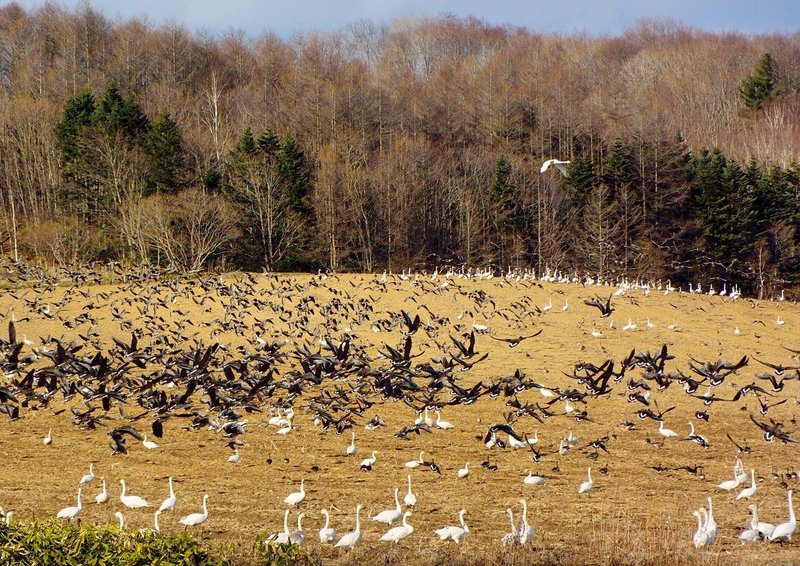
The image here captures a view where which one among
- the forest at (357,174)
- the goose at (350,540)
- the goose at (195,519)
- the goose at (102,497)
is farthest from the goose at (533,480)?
the forest at (357,174)

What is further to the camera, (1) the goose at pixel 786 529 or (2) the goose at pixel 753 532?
(2) the goose at pixel 753 532

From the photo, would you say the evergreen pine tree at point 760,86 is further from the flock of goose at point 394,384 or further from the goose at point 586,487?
the goose at point 586,487

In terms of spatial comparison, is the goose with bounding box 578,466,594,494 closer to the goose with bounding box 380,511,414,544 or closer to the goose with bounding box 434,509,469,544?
the goose with bounding box 434,509,469,544

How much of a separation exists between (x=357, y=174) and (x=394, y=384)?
51541 millimetres

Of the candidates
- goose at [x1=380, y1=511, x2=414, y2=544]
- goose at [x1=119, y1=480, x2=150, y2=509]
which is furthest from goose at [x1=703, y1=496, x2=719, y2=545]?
goose at [x1=119, y1=480, x2=150, y2=509]

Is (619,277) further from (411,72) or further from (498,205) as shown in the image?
(411,72)

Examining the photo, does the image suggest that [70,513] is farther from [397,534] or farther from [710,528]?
[710,528]

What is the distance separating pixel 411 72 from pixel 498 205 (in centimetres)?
5696

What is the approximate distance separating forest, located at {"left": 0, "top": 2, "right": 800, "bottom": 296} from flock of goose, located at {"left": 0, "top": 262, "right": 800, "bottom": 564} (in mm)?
11993

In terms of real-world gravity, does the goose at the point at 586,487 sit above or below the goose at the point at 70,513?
below

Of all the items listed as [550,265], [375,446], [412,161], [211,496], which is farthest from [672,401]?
[412,161]

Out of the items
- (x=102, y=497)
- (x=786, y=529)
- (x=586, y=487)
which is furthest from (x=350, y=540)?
(x=786, y=529)

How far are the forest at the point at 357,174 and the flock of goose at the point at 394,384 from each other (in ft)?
39.3

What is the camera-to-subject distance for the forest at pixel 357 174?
2317 inches
